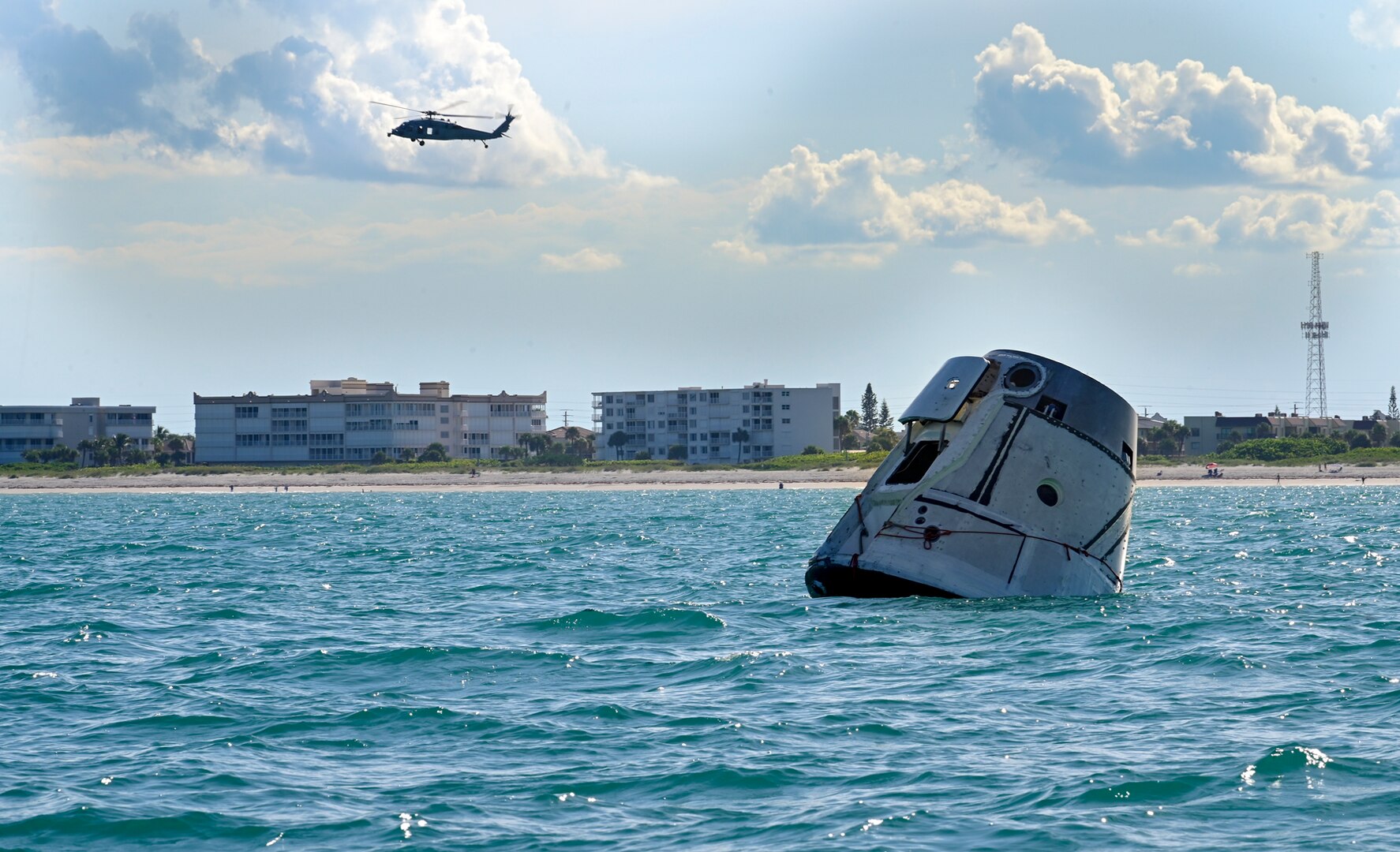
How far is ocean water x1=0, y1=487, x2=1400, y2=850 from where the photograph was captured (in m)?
11.6

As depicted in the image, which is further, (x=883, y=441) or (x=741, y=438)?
(x=741, y=438)

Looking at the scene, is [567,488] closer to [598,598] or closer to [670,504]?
[670,504]

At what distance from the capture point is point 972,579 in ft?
77.3

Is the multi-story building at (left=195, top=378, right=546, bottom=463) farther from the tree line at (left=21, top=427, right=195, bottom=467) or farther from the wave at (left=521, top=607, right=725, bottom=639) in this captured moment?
the wave at (left=521, top=607, right=725, bottom=639)

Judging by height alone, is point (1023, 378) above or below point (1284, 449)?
above

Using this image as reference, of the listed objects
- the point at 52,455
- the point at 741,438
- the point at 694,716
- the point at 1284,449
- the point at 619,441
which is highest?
the point at 741,438

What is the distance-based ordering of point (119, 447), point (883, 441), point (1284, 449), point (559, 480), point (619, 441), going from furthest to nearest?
point (619, 441) → point (119, 447) → point (883, 441) → point (1284, 449) → point (559, 480)

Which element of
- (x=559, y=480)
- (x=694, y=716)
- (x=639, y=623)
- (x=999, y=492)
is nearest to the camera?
(x=694, y=716)

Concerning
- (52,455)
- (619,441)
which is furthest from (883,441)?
(52,455)

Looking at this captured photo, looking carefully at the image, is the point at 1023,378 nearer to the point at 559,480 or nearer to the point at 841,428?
the point at 559,480

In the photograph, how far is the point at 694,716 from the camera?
51.1ft

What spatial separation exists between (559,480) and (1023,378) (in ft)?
394

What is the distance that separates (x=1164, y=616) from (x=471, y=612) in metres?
11.6

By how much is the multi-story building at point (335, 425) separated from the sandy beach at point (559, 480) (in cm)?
1614
